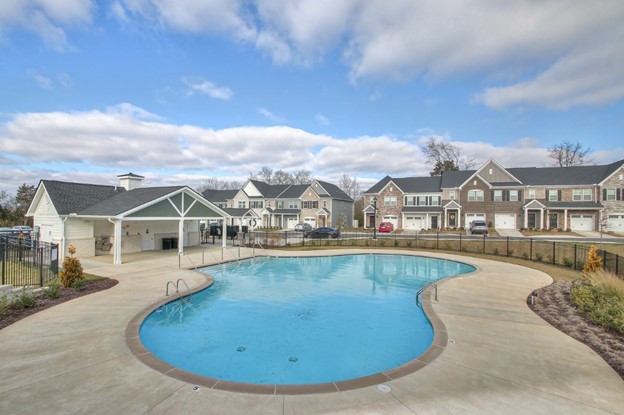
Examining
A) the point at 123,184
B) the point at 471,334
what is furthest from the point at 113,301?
the point at 123,184

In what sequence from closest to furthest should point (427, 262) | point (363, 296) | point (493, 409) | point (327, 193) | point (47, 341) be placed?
point (493, 409) → point (47, 341) → point (363, 296) → point (427, 262) → point (327, 193)

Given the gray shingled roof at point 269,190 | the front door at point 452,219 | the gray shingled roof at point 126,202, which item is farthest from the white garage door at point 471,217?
the gray shingled roof at point 126,202

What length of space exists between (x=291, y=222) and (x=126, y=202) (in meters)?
36.6

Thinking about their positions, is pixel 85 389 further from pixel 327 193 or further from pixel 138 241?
pixel 327 193

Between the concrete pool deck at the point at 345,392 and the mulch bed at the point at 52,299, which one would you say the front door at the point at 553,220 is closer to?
the concrete pool deck at the point at 345,392

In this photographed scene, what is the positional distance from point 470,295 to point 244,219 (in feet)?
156

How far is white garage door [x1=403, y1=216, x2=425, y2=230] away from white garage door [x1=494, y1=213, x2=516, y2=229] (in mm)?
9602

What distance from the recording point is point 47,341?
25.4 feet

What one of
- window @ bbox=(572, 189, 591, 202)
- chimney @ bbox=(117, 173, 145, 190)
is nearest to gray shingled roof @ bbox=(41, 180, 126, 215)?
chimney @ bbox=(117, 173, 145, 190)

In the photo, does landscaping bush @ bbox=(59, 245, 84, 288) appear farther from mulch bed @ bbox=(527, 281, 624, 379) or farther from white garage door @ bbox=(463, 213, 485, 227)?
white garage door @ bbox=(463, 213, 485, 227)

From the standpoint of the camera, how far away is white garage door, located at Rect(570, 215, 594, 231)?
41.5m

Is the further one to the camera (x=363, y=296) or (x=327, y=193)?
(x=327, y=193)

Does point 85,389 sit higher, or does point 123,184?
point 123,184

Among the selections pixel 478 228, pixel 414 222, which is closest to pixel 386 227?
pixel 414 222
